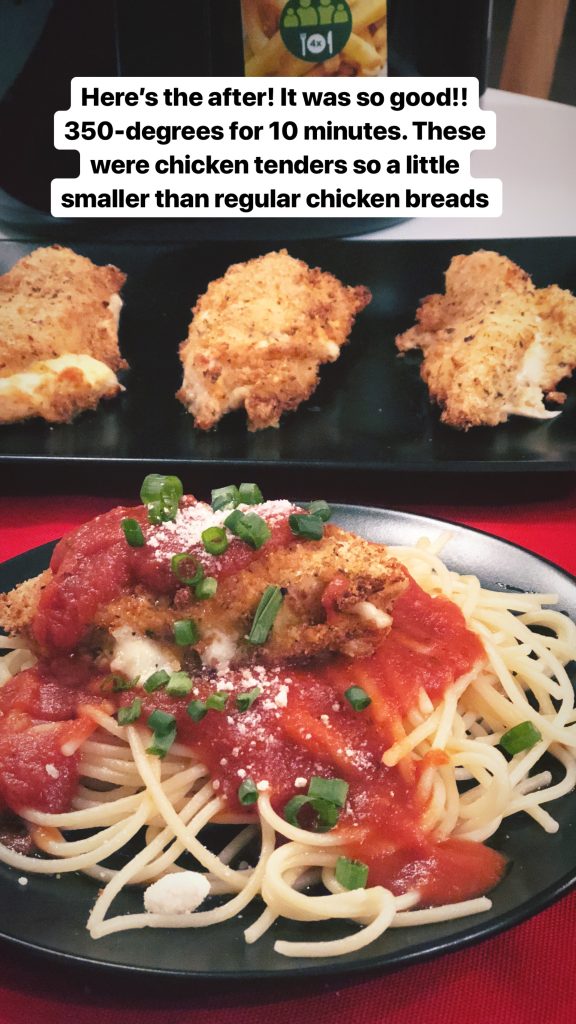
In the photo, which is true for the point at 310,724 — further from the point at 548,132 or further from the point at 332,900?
the point at 548,132

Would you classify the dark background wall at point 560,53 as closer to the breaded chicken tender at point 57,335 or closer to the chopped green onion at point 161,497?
the breaded chicken tender at point 57,335

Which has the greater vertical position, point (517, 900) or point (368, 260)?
point (368, 260)

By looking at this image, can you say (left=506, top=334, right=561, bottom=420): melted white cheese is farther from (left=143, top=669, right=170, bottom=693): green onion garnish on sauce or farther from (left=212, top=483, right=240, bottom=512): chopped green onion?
(left=143, top=669, right=170, bottom=693): green onion garnish on sauce

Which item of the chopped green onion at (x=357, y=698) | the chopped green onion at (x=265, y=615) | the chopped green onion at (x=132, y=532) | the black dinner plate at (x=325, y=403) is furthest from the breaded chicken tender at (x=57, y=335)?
the chopped green onion at (x=357, y=698)

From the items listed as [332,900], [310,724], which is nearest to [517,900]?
[332,900]

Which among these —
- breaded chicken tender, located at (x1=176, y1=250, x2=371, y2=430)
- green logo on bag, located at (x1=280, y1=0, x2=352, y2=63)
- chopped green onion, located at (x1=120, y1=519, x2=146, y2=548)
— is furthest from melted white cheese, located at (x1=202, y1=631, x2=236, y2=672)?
green logo on bag, located at (x1=280, y1=0, x2=352, y2=63)

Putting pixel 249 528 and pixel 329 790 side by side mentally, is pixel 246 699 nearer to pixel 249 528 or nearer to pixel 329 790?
pixel 329 790
